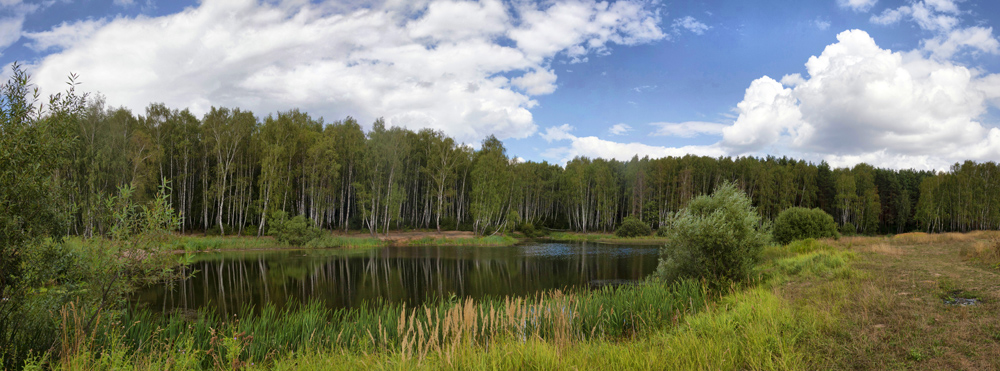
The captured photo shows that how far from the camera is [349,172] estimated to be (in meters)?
50.0

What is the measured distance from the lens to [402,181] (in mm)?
55531

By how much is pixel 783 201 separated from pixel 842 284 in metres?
63.4

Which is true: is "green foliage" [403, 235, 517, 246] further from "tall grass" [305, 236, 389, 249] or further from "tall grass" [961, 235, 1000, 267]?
"tall grass" [961, 235, 1000, 267]

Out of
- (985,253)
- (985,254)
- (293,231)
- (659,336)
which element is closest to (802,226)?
(985,253)

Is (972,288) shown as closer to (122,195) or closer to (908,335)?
(908,335)

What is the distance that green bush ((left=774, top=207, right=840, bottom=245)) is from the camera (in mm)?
27594

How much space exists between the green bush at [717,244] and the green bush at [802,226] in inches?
669

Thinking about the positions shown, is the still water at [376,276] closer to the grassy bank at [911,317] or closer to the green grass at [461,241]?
the green grass at [461,241]

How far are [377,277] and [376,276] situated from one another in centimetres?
38

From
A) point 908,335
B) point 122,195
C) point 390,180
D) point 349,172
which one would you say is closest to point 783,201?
point 390,180

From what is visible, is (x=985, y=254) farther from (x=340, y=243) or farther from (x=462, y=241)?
(x=340, y=243)

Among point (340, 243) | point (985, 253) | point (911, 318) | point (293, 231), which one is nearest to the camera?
point (911, 318)

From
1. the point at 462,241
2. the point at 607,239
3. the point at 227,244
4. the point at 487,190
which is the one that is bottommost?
the point at 607,239

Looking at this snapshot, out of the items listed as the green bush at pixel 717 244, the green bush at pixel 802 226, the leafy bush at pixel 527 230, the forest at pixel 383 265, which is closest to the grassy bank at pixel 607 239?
the leafy bush at pixel 527 230
